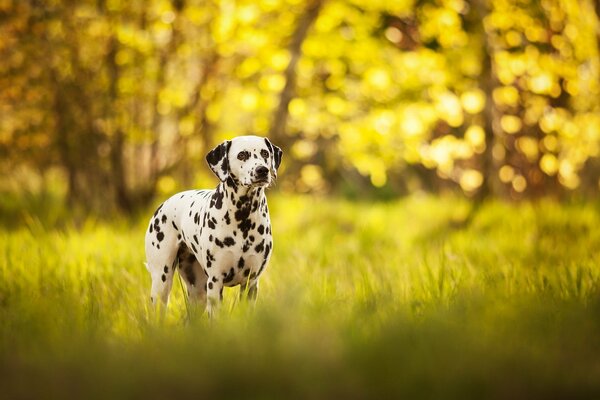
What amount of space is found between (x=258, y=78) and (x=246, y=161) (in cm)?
539

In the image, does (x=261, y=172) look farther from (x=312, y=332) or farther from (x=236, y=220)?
(x=312, y=332)

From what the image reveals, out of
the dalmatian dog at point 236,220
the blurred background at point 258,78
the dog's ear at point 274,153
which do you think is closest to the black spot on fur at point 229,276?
the dalmatian dog at point 236,220

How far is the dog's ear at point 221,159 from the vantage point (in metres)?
3.46

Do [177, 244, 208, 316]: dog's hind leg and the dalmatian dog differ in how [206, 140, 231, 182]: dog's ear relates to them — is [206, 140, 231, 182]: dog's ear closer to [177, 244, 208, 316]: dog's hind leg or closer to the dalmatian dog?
the dalmatian dog

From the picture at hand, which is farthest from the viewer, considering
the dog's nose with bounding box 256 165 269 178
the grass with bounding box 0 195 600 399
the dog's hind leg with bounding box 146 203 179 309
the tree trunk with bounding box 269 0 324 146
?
the tree trunk with bounding box 269 0 324 146

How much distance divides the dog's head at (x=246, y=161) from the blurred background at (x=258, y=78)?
13.6 ft

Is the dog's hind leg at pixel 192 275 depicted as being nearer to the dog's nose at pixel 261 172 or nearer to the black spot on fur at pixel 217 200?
the black spot on fur at pixel 217 200

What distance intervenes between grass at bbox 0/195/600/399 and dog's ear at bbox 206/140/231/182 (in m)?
0.70

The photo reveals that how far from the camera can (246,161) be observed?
3.39 m

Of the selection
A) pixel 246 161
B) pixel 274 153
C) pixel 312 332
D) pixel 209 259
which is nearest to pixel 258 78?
pixel 274 153

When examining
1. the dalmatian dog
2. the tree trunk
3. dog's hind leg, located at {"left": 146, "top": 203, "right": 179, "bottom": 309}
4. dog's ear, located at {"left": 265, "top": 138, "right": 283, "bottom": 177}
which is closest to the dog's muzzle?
the dalmatian dog

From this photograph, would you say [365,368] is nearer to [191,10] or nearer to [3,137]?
[191,10]

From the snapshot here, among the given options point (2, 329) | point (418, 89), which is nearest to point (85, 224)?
point (2, 329)

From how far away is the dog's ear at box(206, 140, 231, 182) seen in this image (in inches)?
136
